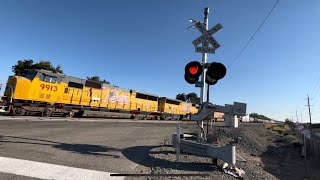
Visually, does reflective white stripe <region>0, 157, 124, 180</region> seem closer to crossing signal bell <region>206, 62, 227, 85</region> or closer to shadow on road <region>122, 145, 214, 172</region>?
shadow on road <region>122, 145, 214, 172</region>

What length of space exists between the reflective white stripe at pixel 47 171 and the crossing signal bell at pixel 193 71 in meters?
3.39

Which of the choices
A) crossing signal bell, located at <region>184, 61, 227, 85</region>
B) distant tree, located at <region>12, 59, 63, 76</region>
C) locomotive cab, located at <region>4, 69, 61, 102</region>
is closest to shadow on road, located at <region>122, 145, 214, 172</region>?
crossing signal bell, located at <region>184, 61, 227, 85</region>

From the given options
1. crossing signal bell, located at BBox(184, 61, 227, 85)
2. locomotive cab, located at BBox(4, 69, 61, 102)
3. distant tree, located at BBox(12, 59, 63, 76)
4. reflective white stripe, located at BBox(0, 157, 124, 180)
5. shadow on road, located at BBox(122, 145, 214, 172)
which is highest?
distant tree, located at BBox(12, 59, 63, 76)

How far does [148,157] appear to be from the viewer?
7.26m

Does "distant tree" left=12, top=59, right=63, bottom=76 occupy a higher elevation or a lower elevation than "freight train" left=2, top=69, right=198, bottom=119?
higher

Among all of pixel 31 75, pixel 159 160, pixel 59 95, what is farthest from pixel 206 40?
pixel 59 95

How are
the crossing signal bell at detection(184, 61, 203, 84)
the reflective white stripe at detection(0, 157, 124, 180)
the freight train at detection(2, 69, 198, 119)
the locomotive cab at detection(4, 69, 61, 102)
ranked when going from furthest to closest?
1. the locomotive cab at detection(4, 69, 61, 102)
2. the freight train at detection(2, 69, 198, 119)
3. the crossing signal bell at detection(184, 61, 203, 84)
4. the reflective white stripe at detection(0, 157, 124, 180)

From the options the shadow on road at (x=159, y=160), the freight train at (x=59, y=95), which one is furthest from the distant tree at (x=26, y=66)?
the shadow on road at (x=159, y=160)

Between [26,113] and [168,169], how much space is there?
1911 cm

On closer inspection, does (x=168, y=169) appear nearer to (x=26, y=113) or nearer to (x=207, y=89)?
(x=207, y=89)

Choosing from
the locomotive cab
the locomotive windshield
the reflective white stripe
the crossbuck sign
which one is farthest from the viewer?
the locomotive windshield

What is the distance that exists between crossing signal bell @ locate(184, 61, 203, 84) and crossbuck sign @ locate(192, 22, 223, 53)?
765 millimetres

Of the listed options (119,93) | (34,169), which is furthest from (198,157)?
(119,93)

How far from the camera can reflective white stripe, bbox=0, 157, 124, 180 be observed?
4948mm
